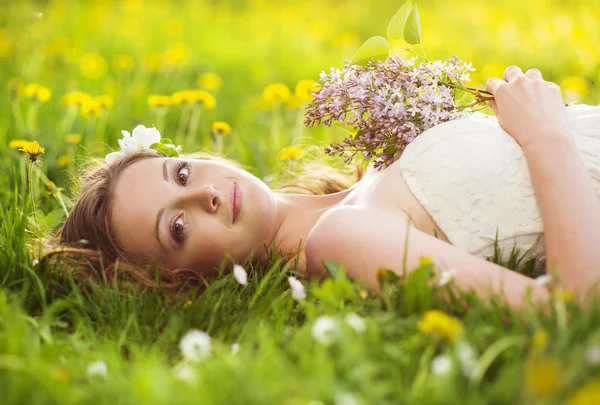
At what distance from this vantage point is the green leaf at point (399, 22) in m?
2.35

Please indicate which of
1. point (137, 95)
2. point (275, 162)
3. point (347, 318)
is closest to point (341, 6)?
point (137, 95)

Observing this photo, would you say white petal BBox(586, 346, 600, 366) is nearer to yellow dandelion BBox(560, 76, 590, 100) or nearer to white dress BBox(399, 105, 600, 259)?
white dress BBox(399, 105, 600, 259)

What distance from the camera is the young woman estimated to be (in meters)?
1.88

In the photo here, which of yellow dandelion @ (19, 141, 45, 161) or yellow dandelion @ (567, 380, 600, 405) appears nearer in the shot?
yellow dandelion @ (567, 380, 600, 405)

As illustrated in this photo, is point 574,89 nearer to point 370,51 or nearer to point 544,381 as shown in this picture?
point 370,51

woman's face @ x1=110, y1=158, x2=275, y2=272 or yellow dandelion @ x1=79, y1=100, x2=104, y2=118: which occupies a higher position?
yellow dandelion @ x1=79, y1=100, x2=104, y2=118

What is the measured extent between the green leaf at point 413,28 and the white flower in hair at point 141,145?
0.93 metres

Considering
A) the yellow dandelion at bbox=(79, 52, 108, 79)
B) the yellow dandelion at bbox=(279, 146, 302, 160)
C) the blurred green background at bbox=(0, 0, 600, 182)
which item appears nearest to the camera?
the yellow dandelion at bbox=(279, 146, 302, 160)

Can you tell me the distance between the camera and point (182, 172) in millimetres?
2352

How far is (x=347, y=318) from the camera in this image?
1.56 meters

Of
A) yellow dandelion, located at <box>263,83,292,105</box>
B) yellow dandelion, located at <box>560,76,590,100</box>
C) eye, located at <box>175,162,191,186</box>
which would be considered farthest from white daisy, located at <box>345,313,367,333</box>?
yellow dandelion, located at <box>560,76,590,100</box>

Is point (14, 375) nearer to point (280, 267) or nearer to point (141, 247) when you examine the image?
point (141, 247)

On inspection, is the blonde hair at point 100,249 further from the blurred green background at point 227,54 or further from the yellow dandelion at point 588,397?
the yellow dandelion at point 588,397

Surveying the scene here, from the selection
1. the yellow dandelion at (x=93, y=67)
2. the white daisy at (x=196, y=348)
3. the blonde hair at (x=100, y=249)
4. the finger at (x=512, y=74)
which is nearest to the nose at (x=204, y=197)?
the blonde hair at (x=100, y=249)
